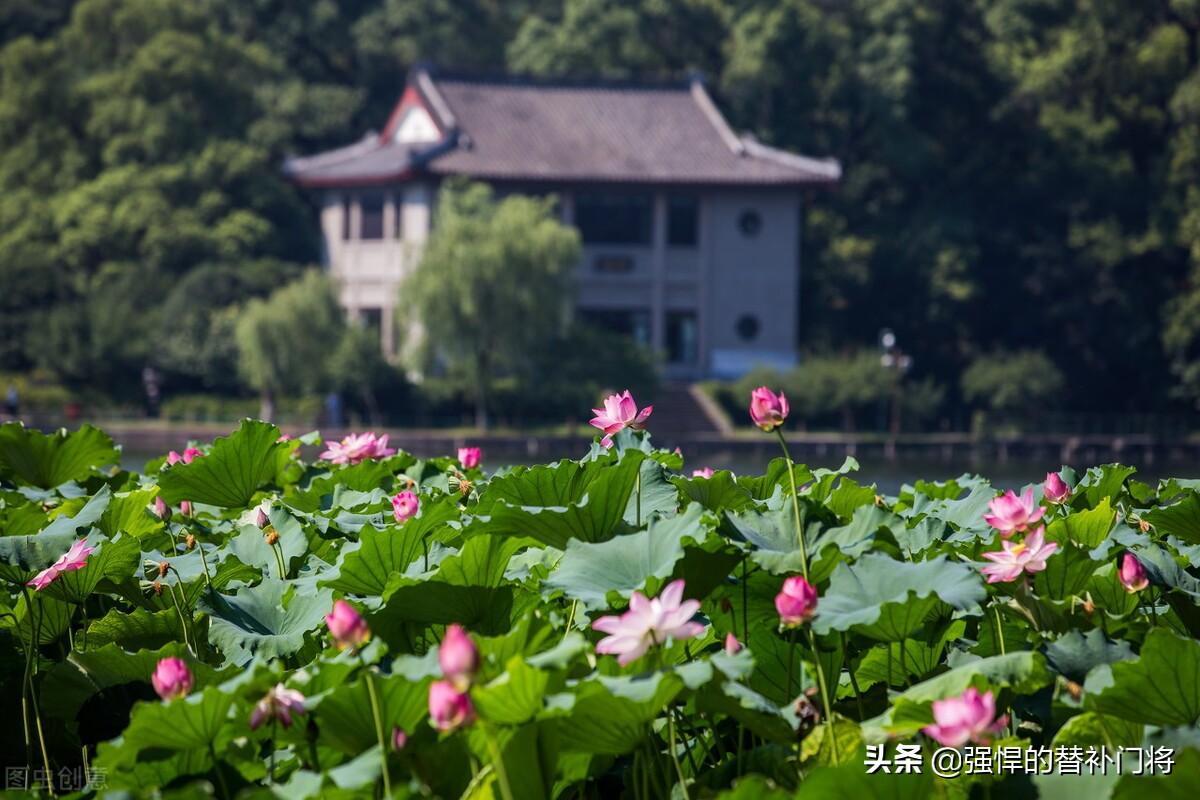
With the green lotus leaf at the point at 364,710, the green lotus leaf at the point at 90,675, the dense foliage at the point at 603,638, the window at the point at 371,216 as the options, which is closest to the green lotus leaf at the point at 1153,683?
the dense foliage at the point at 603,638

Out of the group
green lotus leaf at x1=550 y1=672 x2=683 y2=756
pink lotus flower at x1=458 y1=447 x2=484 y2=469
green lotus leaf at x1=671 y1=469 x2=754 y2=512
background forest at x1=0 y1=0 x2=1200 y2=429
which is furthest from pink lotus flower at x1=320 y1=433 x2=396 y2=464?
background forest at x1=0 y1=0 x2=1200 y2=429

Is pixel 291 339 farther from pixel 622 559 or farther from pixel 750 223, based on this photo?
pixel 622 559

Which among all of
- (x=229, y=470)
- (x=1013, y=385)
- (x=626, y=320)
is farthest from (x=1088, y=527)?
(x=626, y=320)

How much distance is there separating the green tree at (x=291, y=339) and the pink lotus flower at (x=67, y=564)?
26.9 m

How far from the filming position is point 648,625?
230 centimetres

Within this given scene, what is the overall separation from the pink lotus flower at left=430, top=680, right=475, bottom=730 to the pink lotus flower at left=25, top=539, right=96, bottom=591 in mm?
1006

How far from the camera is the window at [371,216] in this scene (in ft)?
115

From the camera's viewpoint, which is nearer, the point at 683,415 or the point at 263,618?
the point at 263,618

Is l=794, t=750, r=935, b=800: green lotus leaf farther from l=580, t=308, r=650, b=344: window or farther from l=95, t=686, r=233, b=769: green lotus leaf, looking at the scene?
l=580, t=308, r=650, b=344: window

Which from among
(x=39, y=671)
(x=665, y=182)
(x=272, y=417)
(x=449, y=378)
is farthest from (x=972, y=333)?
(x=39, y=671)

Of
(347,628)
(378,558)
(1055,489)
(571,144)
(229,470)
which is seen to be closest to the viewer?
(347,628)

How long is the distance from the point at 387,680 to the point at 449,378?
29.0 metres

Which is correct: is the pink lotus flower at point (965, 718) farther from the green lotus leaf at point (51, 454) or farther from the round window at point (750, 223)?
the round window at point (750, 223)

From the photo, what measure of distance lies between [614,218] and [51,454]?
104 feet
